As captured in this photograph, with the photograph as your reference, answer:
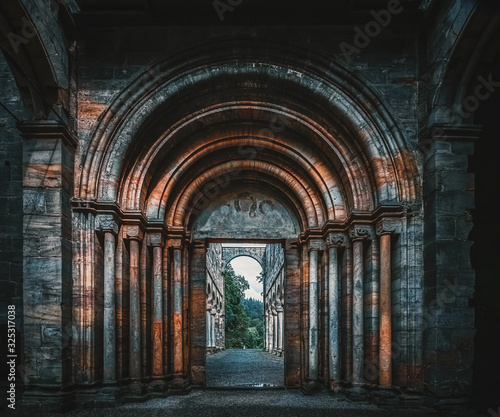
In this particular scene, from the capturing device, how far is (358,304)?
27.5 feet

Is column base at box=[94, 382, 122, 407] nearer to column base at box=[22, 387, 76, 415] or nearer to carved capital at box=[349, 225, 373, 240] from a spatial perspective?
column base at box=[22, 387, 76, 415]

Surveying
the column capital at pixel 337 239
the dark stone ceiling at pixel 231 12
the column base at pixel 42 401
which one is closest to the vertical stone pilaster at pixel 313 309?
the column capital at pixel 337 239

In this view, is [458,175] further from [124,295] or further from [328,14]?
[124,295]

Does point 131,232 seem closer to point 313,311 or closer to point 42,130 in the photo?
point 42,130

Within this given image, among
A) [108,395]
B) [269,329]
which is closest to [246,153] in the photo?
[108,395]

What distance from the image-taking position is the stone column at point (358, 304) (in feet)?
27.0

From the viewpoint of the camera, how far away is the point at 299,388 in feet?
32.7

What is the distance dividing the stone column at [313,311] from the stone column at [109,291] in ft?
12.0

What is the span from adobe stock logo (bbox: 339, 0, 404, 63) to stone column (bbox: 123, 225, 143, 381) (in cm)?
458

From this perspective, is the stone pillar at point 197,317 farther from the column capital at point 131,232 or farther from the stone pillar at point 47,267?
the stone pillar at point 47,267

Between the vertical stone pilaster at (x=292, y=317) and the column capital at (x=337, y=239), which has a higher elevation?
the column capital at (x=337, y=239)

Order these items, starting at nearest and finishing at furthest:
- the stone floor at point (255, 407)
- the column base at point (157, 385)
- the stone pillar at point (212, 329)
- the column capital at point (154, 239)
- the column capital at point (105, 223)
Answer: the stone floor at point (255, 407), the column capital at point (105, 223), the column base at point (157, 385), the column capital at point (154, 239), the stone pillar at point (212, 329)

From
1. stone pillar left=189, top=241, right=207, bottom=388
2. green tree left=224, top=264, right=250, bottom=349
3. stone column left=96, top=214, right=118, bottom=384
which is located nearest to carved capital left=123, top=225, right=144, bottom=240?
stone column left=96, top=214, right=118, bottom=384

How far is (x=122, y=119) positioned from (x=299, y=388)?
613 centimetres
